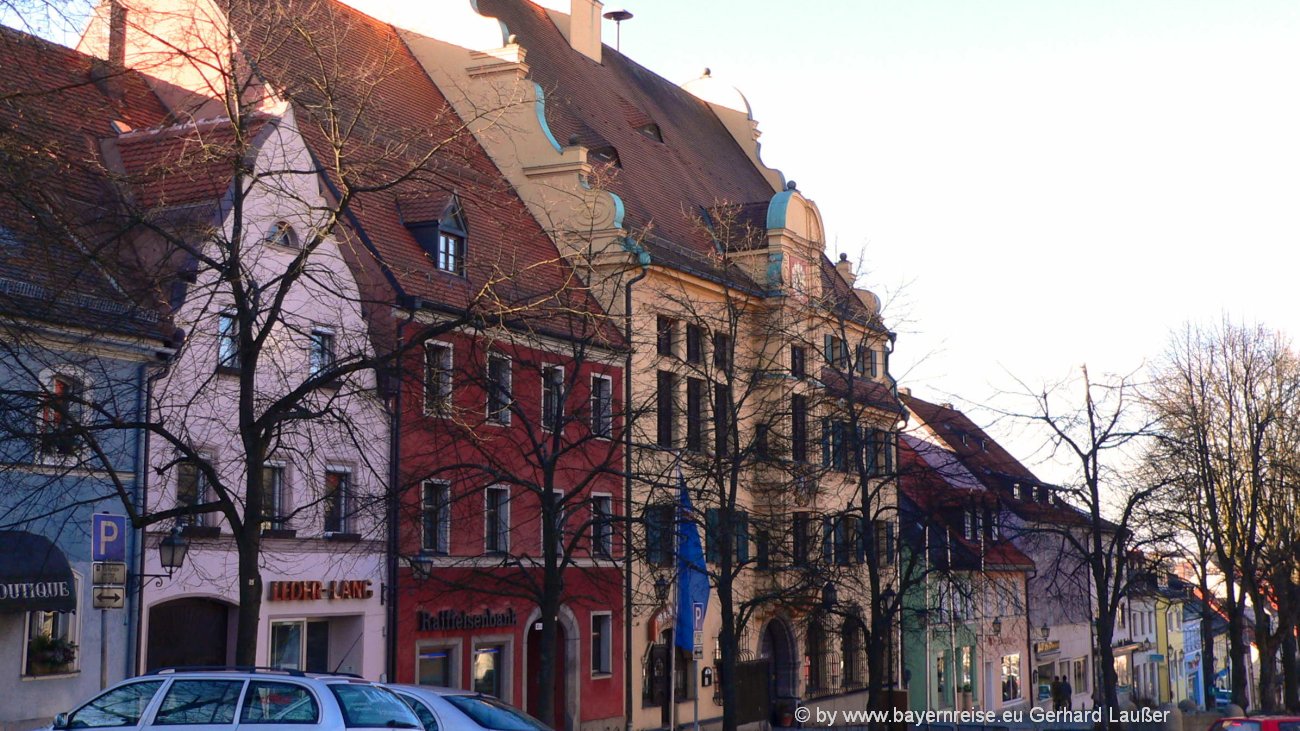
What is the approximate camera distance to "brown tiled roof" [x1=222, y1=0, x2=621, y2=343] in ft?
54.9

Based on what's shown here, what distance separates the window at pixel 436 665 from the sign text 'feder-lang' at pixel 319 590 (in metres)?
2.21

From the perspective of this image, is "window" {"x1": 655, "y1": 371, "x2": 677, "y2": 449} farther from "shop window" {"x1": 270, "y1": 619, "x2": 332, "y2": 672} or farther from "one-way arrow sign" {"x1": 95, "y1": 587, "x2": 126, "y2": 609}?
"one-way arrow sign" {"x1": 95, "y1": 587, "x2": 126, "y2": 609}

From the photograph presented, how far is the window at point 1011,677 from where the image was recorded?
57719 millimetres

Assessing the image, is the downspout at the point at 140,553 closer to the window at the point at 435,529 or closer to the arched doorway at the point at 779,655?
the window at the point at 435,529

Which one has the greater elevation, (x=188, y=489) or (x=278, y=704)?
(x=188, y=489)

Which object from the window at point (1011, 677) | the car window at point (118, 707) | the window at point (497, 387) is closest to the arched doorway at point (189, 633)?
the window at point (497, 387)

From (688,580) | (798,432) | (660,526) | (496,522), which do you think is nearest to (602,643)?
(496,522)

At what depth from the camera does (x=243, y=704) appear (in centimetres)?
1412

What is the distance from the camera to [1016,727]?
128 feet

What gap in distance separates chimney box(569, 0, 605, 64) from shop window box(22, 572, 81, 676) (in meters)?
27.2

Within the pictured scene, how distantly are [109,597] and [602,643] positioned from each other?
1773 cm

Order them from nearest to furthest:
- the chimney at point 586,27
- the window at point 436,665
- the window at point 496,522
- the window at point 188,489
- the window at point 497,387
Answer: the window at point 497,387 → the window at point 188,489 → the window at point 436,665 → the window at point 496,522 → the chimney at point 586,27

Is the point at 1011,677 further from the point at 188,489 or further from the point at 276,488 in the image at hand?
the point at 188,489

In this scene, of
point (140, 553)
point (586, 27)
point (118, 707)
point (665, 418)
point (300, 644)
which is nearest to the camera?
point (118, 707)
